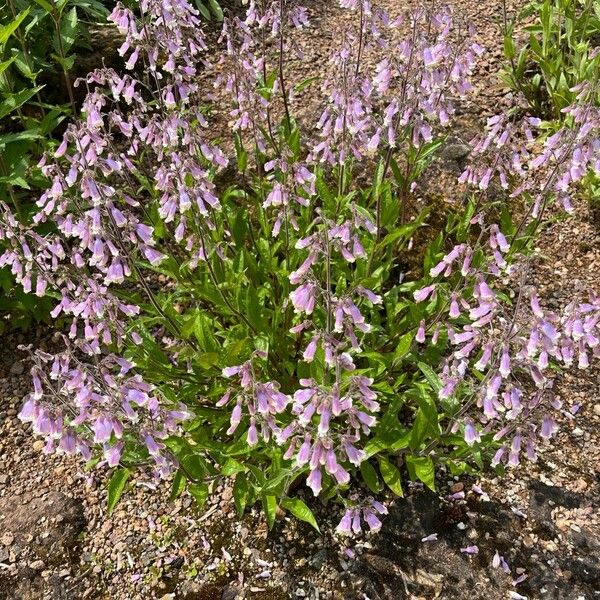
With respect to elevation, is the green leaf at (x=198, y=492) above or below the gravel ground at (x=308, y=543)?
above

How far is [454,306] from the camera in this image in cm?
338

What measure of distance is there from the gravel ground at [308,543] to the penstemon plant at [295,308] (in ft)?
0.97

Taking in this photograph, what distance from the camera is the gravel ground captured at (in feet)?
12.6

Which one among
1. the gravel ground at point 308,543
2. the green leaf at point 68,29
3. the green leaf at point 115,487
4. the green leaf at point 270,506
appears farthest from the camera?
the green leaf at point 68,29

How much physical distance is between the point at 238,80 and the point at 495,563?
319cm

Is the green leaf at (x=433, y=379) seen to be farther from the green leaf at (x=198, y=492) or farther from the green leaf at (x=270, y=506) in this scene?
the green leaf at (x=198, y=492)

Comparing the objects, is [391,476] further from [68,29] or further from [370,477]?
[68,29]

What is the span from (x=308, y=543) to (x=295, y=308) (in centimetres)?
167

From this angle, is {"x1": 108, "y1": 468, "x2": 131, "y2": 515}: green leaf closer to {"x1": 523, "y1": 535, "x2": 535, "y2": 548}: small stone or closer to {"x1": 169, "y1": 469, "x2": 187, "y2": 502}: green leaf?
{"x1": 169, "y1": 469, "x2": 187, "y2": 502}: green leaf

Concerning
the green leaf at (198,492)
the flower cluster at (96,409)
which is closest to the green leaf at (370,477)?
the green leaf at (198,492)

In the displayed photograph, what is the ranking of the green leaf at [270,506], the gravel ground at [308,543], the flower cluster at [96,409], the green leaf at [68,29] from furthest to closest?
the green leaf at [68,29]
the gravel ground at [308,543]
the green leaf at [270,506]
the flower cluster at [96,409]

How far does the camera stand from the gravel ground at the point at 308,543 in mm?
3836

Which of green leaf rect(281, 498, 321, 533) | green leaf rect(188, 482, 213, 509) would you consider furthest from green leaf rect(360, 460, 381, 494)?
green leaf rect(188, 482, 213, 509)

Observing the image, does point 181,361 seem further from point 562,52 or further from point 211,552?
point 562,52
